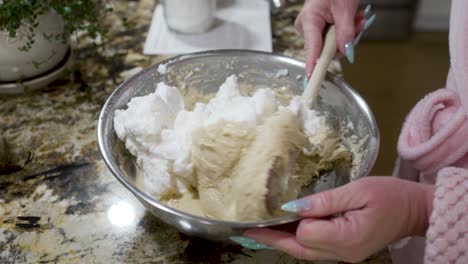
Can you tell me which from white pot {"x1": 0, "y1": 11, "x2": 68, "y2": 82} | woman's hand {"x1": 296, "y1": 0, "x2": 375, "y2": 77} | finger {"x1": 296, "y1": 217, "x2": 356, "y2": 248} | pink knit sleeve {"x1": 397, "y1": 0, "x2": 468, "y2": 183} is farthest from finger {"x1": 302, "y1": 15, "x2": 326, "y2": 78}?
white pot {"x1": 0, "y1": 11, "x2": 68, "y2": 82}

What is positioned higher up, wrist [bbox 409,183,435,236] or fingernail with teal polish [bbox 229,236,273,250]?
wrist [bbox 409,183,435,236]

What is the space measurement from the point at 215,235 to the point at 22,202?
343mm

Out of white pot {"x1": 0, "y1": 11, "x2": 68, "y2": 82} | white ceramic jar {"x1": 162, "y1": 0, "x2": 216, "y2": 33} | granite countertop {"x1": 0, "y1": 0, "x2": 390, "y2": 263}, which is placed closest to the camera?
granite countertop {"x1": 0, "y1": 0, "x2": 390, "y2": 263}

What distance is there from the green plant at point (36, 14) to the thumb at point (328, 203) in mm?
569

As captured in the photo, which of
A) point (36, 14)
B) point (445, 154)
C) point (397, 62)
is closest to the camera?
point (445, 154)

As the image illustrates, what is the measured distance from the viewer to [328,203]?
1.77 feet

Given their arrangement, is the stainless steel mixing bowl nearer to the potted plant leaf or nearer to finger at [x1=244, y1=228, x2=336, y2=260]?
finger at [x1=244, y1=228, x2=336, y2=260]

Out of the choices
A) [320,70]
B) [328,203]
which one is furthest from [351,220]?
[320,70]

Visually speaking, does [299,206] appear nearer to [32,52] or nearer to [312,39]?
[312,39]

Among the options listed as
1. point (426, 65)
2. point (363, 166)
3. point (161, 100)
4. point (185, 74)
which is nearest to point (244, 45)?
point (185, 74)

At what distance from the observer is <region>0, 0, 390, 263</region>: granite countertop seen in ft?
2.19

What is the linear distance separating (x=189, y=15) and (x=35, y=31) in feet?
1.18

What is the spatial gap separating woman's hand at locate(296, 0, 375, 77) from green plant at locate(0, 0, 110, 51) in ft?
1.31

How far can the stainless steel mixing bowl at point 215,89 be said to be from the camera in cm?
59
